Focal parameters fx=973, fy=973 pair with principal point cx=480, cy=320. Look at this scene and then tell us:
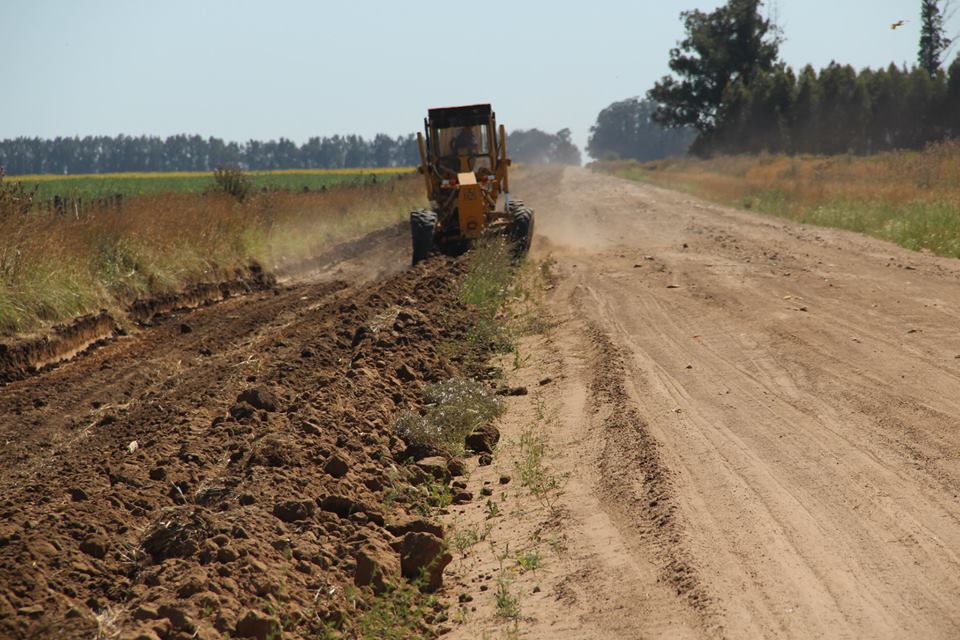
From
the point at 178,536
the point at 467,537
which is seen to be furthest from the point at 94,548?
the point at 467,537

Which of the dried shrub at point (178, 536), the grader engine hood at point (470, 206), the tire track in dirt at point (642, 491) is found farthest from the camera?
the grader engine hood at point (470, 206)

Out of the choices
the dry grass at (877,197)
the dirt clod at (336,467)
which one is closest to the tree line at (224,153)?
the dry grass at (877,197)

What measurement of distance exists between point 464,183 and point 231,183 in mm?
9435

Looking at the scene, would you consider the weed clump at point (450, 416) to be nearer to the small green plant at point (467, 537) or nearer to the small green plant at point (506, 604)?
the small green plant at point (467, 537)

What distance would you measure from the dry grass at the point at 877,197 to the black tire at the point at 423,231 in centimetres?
849

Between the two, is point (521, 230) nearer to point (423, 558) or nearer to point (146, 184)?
point (423, 558)

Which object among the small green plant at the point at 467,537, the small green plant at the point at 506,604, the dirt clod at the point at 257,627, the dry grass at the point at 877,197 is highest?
the dry grass at the point at 877,197

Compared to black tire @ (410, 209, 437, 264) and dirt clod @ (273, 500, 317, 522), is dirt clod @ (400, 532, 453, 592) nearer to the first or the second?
dirt clod @ (273, 500, 317, 522)

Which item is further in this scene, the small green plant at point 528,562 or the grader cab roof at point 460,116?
the grader cab roof at point 460,116

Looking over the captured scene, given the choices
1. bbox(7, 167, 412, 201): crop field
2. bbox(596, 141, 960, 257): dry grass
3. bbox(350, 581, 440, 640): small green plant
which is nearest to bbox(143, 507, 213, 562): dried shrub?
bbox(350, 581, 440, 640): small green plant

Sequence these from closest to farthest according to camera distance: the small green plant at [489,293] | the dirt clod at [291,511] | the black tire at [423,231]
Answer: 1. the dirt clod at [291,511]
2. the small green plant at [489,293]
3. the black tire at [423,231]

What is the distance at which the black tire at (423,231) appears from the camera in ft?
59.2

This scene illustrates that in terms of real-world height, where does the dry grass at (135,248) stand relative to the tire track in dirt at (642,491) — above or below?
above

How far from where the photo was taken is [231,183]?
2509 cm
